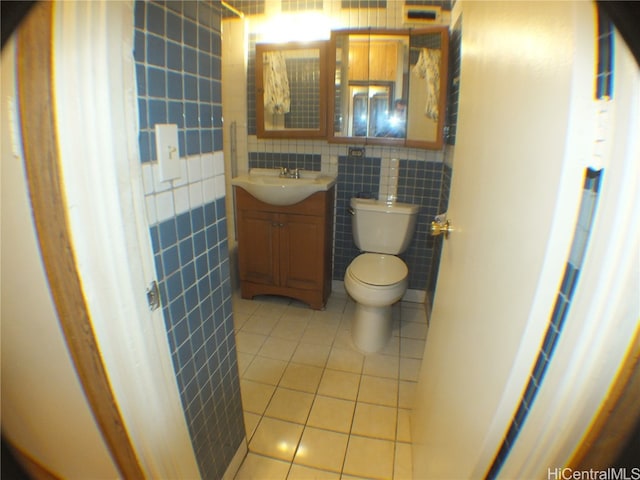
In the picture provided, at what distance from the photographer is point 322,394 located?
1620 millimetres

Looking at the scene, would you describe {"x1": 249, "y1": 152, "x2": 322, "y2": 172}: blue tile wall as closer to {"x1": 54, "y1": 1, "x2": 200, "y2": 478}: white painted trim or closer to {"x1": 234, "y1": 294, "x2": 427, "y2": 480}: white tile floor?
{"x1": 234, "y1": 294, "x2": 427, "y2": 480}: white tile floor

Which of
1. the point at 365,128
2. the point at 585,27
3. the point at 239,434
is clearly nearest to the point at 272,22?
the point at 365,128

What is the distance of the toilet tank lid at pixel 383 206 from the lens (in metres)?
2.08

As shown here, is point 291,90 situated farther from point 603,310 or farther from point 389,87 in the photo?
point 603,310

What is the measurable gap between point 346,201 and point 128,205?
185cm

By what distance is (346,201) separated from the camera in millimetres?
2373

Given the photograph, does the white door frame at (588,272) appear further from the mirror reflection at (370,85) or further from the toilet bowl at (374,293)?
the mirror reflection at (370,85)

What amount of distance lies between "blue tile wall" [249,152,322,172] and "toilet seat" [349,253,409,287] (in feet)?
2.60

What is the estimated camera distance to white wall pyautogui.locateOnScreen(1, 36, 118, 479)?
698 mm

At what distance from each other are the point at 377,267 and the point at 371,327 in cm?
35

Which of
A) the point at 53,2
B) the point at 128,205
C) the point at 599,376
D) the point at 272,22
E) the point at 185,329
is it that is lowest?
the point at 185,329

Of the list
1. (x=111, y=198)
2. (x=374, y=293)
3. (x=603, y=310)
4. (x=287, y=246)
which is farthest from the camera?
(x=287, y=246)

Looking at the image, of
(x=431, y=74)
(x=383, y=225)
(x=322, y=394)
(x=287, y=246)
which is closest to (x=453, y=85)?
(x=431, y=74)

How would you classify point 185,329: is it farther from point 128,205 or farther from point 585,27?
point 585,27
